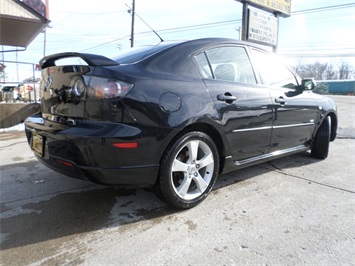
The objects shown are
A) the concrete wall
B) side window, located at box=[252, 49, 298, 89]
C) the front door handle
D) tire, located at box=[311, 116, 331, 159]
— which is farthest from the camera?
the concrete wall

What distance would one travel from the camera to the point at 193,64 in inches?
106

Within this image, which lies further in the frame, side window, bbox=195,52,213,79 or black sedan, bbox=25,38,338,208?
side window, bbox=195,52,213,79

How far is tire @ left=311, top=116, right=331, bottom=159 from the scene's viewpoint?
14.3 feet

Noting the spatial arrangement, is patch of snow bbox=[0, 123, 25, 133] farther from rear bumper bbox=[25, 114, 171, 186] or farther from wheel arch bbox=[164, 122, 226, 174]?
wheel arch bbox=[164, 122, 226, 174]

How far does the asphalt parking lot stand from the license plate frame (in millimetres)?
529

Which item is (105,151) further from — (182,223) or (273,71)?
(273,71)

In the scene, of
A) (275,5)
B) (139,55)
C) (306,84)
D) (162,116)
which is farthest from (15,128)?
(275,5)

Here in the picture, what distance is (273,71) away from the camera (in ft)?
11.8

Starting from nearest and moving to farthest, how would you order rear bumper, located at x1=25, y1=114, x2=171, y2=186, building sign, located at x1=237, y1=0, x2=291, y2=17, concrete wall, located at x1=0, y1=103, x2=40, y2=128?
rear bumper, located at x1=25, y1=114, x2=171, y2=186
concrete wall, located at x1=0, y1=103, x2=40, y2=128
building sign, located at x1=237, y1=0, x2=291, y2=17

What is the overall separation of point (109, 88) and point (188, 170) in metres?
0.99

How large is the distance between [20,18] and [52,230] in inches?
347

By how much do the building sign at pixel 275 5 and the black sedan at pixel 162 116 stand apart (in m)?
7.37

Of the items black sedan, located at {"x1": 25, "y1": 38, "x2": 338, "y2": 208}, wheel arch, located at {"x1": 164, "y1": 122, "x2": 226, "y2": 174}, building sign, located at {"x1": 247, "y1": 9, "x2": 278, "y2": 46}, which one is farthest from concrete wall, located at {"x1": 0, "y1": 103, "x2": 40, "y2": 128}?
building sign, located at {"x1": 247, "y1": 9, "x2": 278, "y2": 46}

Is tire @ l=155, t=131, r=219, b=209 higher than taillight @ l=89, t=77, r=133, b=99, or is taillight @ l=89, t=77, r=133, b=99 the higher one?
taillight @ l=89, t=77, r=133, b=99
